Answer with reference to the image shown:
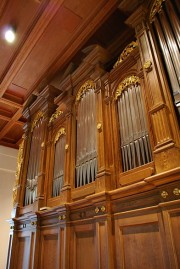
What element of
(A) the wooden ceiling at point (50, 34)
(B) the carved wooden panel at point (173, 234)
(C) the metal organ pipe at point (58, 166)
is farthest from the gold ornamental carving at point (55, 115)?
(B) the carved wooden panel at point (173, 234)

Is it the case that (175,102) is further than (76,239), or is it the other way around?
(76,239)

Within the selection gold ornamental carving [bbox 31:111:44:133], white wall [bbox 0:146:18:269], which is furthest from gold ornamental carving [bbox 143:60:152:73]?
white wall [bbox 0:146:18:269]

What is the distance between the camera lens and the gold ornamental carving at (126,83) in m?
3.59

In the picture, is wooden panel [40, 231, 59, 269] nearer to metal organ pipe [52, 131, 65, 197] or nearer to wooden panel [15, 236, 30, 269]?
wooden panel [15, 236, 30, 269]

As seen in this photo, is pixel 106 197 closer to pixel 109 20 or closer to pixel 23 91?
pixel 109 20

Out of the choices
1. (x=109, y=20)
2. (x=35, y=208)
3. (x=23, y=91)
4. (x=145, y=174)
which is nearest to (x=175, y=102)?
(x=145, y=174)

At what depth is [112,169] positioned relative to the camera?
343 cm

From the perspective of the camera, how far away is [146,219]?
2.63 m

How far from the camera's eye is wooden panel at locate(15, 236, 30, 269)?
4.47 meters

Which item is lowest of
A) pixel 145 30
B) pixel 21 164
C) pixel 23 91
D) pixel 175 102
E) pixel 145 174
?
pixel 145 174

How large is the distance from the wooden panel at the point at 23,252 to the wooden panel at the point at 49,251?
0.45m

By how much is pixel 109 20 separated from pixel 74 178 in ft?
11.0

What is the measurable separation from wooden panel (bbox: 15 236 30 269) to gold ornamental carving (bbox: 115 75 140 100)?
135 inches

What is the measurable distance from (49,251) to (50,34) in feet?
14.3
